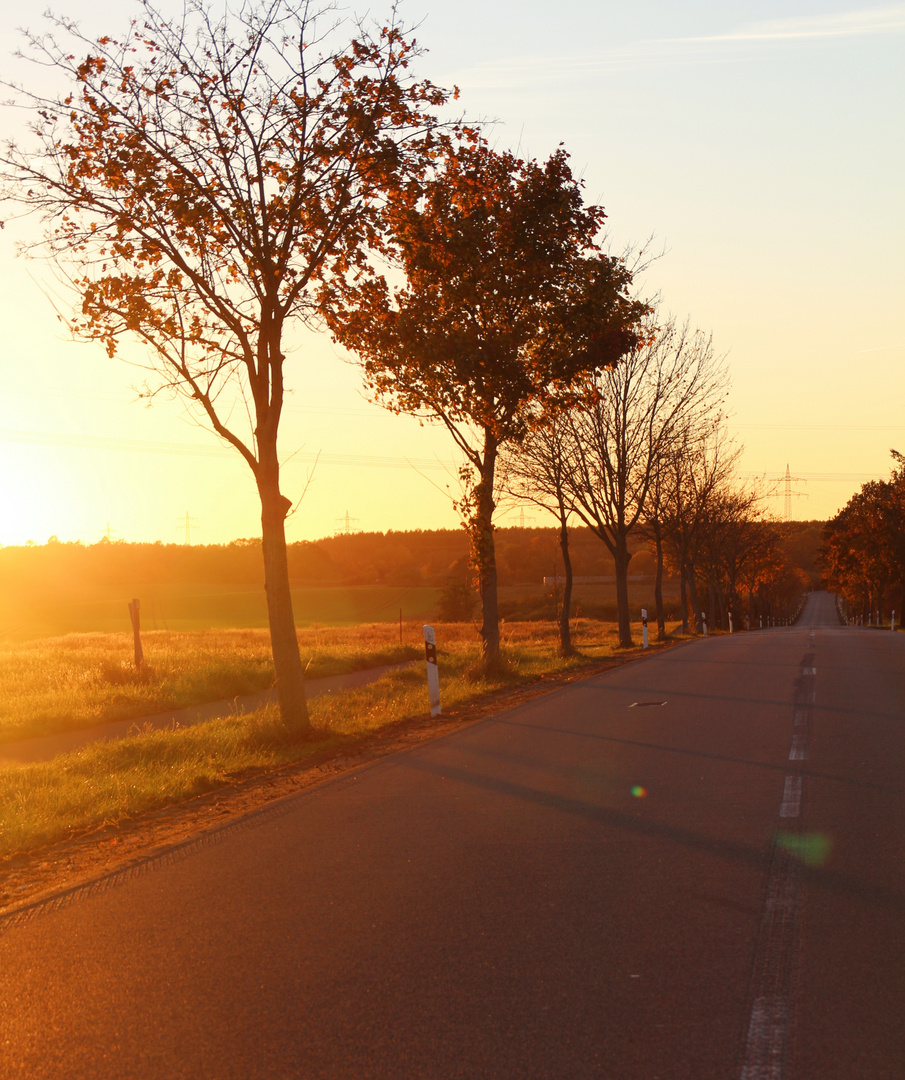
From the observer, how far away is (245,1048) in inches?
154

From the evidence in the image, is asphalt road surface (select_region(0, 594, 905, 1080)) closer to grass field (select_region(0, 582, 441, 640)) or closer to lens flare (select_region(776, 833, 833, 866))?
lens flare (select_region(776, 833, 833, 866))

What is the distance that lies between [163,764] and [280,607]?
2.53 meters

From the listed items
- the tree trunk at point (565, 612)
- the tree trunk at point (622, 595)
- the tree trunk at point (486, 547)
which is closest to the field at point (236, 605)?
the tree trunk at point (622, 595)

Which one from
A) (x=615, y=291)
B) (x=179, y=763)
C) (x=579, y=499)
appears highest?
(x=615, y=291)

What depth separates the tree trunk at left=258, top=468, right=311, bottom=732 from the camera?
1286 centimetres

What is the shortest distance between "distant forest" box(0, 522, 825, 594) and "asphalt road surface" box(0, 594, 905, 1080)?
98.1m

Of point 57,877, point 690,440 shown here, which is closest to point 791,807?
point 57,877

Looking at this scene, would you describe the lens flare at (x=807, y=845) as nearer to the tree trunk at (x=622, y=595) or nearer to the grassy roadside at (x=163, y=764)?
the grassy roadside at (x=163, y=764)

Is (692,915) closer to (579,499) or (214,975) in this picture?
(214,975)

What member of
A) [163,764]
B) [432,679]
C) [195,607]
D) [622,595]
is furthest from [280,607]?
[195,607]

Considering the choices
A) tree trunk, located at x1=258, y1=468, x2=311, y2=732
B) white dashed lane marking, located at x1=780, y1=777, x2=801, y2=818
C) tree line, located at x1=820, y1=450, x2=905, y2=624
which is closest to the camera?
white dashed lane marking, located at x1=780, y1=777, x2=801, y2=818

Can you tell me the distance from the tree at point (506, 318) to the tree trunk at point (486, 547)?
29 mm

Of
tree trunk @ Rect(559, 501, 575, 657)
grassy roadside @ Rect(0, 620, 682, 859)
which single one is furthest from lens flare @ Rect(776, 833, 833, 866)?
tree trunk @ Rect(559, 501, 575, 657)

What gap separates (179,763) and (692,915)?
23.4 feet
